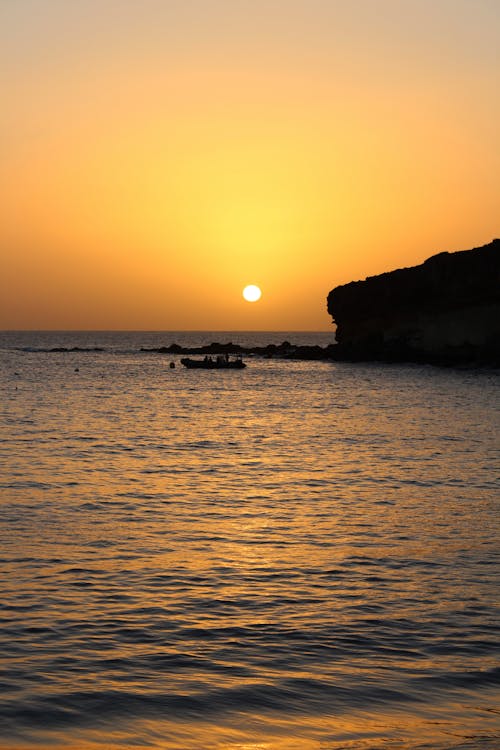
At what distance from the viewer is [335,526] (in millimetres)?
19344

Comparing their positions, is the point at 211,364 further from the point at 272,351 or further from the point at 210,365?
the point at 272,351

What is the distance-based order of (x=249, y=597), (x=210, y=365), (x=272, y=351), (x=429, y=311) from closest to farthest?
(x=249, y=597) → (x=429, y=311) → (x=210, y=365) → (x=272, y=351)

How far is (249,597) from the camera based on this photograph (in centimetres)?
1403

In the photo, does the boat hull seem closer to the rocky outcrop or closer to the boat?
the boat

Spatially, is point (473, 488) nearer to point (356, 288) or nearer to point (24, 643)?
point (24, 643)

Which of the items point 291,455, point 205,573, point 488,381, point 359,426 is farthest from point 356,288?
point 205,573

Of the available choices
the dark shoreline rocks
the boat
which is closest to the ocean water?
the boat

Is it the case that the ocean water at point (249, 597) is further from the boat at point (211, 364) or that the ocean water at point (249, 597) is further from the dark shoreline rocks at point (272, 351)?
the dark shoreline rocks at point (272, 351)

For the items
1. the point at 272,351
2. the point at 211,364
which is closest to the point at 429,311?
the point at 211,364

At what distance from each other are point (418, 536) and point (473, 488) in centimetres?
661

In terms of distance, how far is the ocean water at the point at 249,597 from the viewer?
948cm

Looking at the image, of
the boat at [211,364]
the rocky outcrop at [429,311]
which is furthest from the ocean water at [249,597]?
the boat at [211,364]

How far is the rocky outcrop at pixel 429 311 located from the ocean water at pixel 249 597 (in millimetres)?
74069

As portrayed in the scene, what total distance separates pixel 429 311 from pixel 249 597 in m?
100
